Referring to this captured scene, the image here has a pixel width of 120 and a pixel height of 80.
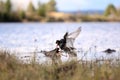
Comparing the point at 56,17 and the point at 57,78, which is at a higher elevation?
the point at 57,78

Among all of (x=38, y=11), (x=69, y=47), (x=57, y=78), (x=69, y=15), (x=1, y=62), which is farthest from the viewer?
(x=38, y=11)

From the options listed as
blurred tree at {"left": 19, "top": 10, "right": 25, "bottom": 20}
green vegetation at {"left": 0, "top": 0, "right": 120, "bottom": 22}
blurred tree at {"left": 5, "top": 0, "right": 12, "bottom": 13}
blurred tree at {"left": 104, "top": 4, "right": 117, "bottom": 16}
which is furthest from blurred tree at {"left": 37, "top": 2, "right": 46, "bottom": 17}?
blurred tree at {"left": 104, "top": 4, "right": 117, "bottom": 16}

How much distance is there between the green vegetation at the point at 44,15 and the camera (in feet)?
215

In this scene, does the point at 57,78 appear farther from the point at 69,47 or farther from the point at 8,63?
the point at 69,47

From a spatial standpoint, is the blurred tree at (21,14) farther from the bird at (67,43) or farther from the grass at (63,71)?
the grass at (63,71)

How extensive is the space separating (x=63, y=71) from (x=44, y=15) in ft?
202

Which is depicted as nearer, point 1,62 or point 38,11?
point 1,62

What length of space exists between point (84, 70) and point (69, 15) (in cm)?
5900

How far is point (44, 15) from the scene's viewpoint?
232ft

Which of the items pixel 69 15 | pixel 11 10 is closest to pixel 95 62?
pixel 69 15

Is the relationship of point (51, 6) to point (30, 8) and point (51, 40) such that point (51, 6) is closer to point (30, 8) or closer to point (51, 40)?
point (30, 8)

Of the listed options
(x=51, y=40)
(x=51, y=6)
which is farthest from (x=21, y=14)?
(x=51, y=40)

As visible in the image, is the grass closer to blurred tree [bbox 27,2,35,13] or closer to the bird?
the bird

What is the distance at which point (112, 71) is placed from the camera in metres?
8.77
